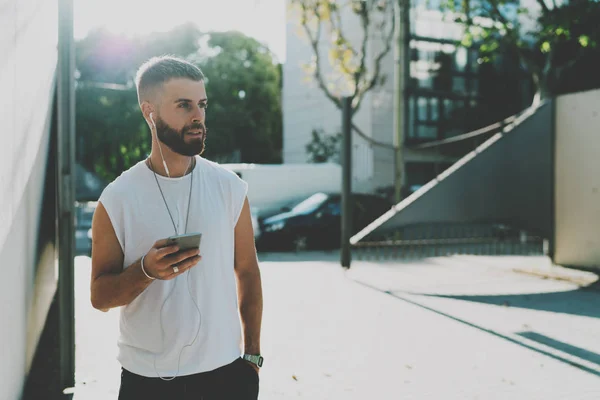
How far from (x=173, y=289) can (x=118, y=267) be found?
0.20 metres

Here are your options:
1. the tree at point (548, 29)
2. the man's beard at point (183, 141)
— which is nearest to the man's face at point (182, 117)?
the man's beard at point (183, 141)

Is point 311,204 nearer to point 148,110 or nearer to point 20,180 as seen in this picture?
point 20,180

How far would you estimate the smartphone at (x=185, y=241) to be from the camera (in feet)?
5.71

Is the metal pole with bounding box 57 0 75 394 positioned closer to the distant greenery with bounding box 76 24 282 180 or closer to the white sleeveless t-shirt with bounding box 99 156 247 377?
the white sleeveless t-shirt with bounding box 99 156 247 377

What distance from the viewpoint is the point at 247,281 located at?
2340 mm

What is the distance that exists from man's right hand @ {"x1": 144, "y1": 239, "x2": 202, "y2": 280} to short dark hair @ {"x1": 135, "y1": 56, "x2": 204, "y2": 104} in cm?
60

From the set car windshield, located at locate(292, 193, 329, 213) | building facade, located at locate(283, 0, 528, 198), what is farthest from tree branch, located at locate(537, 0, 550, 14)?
building facade, located at locate(283, 0, 528, 198)

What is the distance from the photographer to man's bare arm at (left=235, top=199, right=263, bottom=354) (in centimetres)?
227

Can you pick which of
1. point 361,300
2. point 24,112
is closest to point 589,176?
point 361,300

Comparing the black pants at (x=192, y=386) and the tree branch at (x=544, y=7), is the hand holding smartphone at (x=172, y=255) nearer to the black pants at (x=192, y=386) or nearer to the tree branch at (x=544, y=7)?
the black pants at (x=192, y=386)

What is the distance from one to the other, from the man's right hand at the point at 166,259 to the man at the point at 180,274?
0.60ft

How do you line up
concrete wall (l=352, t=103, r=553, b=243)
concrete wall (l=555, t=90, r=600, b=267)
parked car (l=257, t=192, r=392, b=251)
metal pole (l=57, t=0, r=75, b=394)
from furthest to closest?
1. parked car (l=257, t=192, r=392, b=251)
2. concrete wall (l=352, t=103, r=553, b=243)
3. concrete wall (l=555, t=90, r=600, b=267)
4. metal pole (l=57, t=0, r=75, b=394)

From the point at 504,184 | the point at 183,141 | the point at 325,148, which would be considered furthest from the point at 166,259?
the point at 325,148

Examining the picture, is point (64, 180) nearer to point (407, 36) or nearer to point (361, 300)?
point (361, 300)
